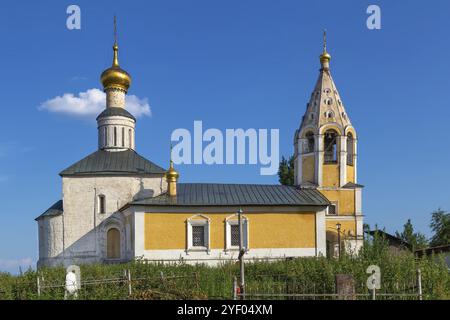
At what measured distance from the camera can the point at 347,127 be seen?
25250mm

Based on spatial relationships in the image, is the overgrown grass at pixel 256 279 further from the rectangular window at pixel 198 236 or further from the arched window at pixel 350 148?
the arched window at pixel 350 148

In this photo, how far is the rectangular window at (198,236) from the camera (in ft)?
72.5

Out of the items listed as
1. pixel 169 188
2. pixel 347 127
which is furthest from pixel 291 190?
pixel 169 188

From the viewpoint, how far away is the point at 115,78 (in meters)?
26.6

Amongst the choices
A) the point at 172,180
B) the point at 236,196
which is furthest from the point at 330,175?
the point at 172,180

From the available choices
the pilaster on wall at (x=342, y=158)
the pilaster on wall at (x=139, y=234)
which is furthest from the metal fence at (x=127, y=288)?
the pilaster on wall at (x=342, y=158)

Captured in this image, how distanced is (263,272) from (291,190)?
838cm

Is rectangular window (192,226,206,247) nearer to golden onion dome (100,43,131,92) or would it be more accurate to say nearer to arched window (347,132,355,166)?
arched window (347,132,355,166)

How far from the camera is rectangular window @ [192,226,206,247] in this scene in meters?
22.1

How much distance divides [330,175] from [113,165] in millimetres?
10879

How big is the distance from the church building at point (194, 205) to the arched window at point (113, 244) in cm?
5

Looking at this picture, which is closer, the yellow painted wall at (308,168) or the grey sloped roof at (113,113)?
the yellow painted wall at (308,168)

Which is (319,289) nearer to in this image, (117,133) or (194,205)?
(194,205)

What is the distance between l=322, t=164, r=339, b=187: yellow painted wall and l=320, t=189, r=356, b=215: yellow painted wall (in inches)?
16.0
